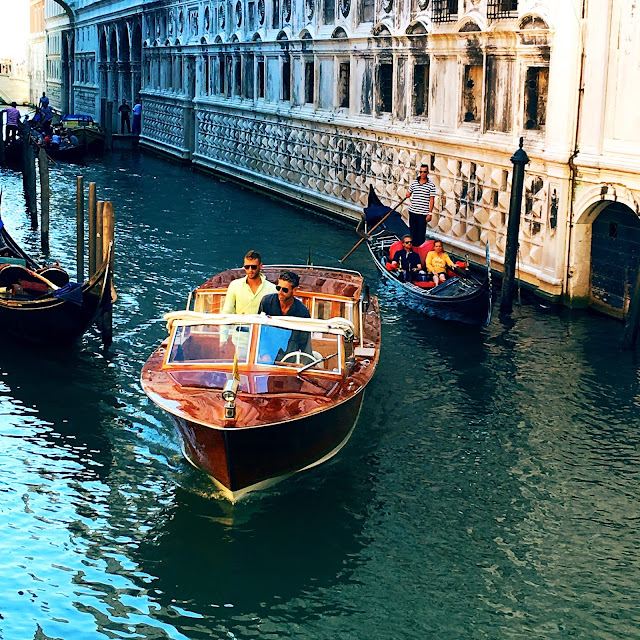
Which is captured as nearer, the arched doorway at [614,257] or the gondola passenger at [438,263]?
the arched doorway at [614,257]

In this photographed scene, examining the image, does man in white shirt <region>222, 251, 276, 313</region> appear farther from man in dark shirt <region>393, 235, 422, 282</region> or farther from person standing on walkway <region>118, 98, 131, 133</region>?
person standing on walkway <region>118, 98, 131, 133</region>

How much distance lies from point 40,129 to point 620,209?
2573 cm

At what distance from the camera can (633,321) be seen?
12.8 m

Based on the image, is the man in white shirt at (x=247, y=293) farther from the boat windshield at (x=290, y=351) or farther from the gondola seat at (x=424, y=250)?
the gondola seat at (x=424, y=250)

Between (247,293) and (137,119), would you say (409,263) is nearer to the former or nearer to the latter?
(247,293)

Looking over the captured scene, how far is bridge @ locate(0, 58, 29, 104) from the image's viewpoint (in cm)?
7806

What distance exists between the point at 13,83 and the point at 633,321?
7380 cm

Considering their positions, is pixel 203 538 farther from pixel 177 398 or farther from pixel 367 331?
pixel 367 331

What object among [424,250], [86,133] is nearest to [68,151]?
[86,133]

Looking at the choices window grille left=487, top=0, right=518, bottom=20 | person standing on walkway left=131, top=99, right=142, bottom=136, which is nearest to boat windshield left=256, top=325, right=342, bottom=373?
window grille left=487, top=0, right=518, bottom=20

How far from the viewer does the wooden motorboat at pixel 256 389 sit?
8.05 m

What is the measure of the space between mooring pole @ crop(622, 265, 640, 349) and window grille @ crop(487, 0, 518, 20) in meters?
5.20

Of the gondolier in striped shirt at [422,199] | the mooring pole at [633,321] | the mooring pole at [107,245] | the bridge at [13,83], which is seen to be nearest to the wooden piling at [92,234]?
the mooring pole at [107,245]

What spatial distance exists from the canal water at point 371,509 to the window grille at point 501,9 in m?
5.09
